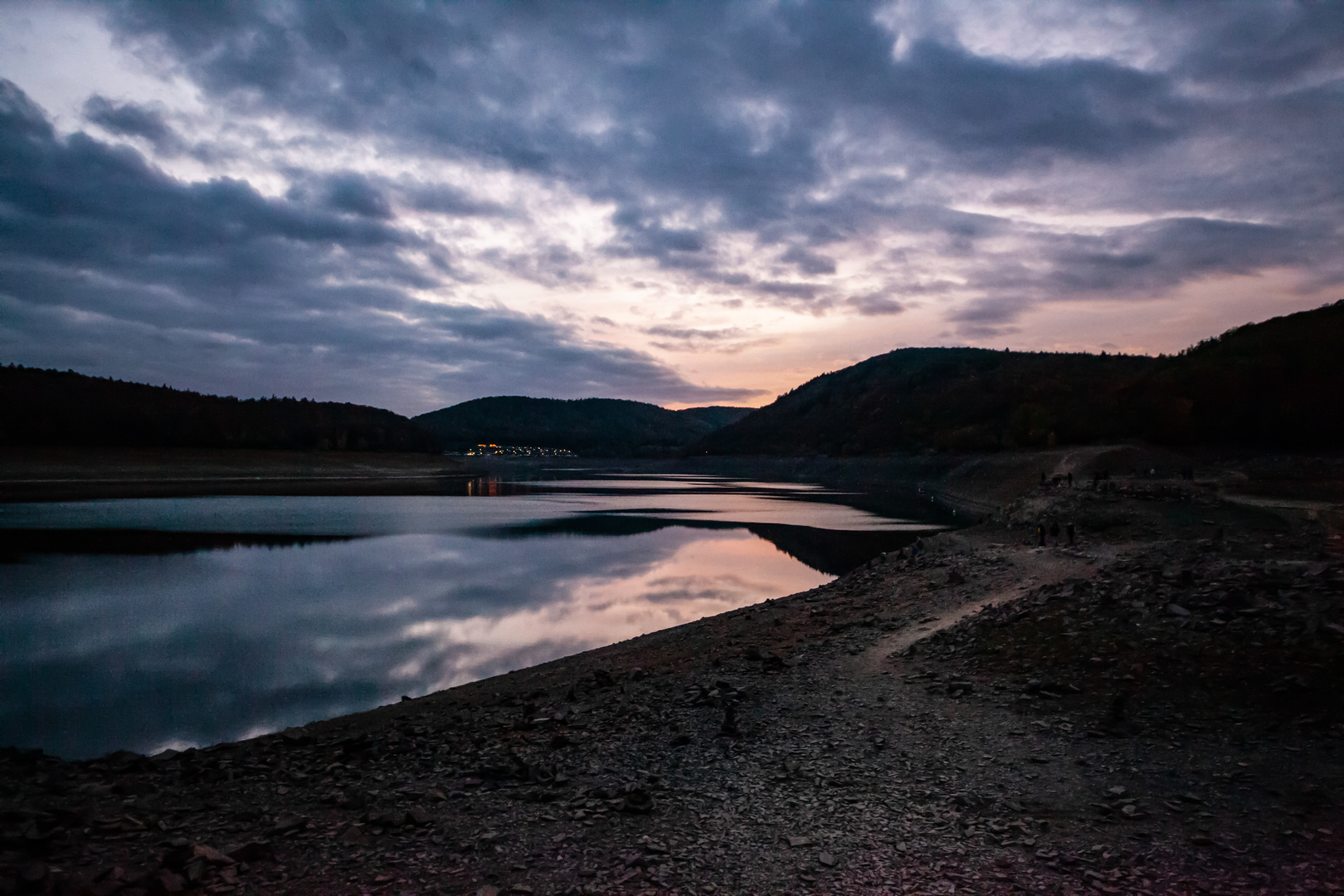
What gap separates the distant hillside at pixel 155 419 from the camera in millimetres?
66625

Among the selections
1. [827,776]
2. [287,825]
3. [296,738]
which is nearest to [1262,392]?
[827,776]

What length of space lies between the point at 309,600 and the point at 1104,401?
7432 cm

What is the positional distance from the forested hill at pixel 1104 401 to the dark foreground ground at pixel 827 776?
138 ft

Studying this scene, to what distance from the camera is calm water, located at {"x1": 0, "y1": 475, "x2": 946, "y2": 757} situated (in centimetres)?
1026

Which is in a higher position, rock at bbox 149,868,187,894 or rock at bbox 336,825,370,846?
rock at bbox 149,868,187,894

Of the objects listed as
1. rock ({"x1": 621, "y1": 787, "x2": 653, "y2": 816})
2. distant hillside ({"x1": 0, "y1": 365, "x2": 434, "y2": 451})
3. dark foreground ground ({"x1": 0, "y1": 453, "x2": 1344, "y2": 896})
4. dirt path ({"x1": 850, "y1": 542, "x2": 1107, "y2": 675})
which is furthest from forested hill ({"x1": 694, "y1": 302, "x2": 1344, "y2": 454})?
distant hillside ({"x1": 0, "y1": 365, "x2": 434, "y2": 451})

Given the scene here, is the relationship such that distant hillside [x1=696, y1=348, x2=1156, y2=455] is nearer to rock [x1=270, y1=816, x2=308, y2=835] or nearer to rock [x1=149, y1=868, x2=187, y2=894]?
rock [x1=270, y1=816, x2=308, y2=835]

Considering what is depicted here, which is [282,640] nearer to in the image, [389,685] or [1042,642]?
[389,685]

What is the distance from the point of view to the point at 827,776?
5902 mm

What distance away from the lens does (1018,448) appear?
6650 centimetres

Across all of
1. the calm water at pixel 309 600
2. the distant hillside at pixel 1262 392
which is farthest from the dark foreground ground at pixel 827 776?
the distant hillside at pixel 1262 392

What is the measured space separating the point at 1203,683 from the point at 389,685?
36.7ft

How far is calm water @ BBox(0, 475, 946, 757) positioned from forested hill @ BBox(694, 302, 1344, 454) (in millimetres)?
24016

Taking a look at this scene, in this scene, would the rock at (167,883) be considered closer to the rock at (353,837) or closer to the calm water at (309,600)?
the rock at (353,837)
